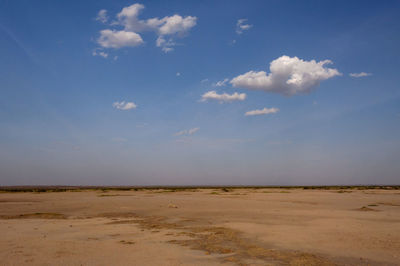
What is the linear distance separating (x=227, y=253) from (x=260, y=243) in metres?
2.20

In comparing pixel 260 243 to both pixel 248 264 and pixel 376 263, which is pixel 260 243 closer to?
pixel 248 264

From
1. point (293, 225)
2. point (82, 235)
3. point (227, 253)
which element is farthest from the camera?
point (293, 225)

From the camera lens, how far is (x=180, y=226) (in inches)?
664

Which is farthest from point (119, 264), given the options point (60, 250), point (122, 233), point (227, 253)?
point (122, 233)

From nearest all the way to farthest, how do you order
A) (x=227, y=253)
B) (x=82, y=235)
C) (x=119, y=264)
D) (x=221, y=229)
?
(x=119, y=264), (x=227, y=253), (x=82, y=235), (x=221, y=229)

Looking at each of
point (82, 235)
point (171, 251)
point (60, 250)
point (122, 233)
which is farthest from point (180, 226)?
point (60, 250)

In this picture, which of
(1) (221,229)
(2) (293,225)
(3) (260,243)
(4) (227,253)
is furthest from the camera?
(2) (293,225)

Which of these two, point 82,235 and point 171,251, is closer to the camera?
point 171,251

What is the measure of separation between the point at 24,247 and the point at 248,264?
786 cm

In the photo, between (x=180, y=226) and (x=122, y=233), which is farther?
(x=180, y=226)

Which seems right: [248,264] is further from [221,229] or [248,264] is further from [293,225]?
[293,225]

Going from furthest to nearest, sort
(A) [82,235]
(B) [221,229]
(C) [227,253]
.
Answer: (B) [221,229] < (A) [82,235] < (C) [227,253]

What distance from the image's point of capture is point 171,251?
10.3 meters

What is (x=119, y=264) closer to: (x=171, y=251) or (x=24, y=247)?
(x=171, y=251)
